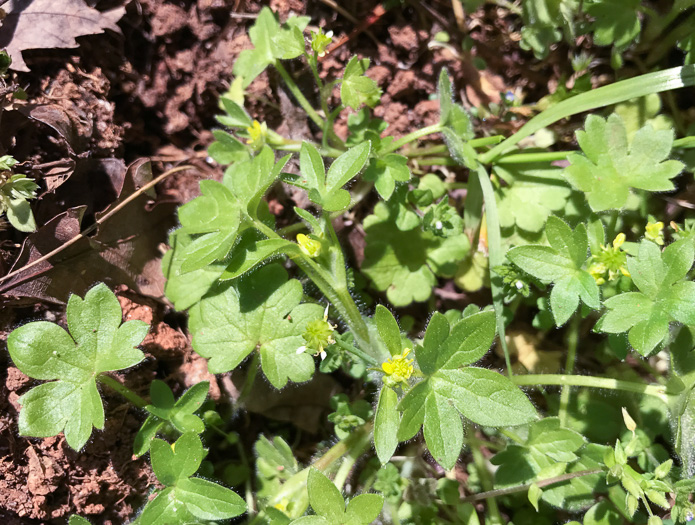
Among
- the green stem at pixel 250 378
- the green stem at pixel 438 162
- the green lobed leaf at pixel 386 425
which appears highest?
the green stem at pixel 438 162

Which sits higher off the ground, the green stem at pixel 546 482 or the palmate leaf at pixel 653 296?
the palmate leaf at pixel 653 296

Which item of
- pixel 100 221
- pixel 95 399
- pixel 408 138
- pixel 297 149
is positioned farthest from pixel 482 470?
pixel 100 221

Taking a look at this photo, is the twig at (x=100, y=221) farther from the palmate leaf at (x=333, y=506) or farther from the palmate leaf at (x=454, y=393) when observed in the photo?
the palmate leaf at (x=454, y=393)

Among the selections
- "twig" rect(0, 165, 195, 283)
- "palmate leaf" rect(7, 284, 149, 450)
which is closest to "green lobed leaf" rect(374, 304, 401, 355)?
"palmate leaf" rect(7, 284, 149, 450)

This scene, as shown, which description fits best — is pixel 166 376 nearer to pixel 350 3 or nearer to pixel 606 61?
pixel 350 3

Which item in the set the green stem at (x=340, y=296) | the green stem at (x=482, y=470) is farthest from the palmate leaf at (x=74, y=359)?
the green stem at (x=482, y=470)

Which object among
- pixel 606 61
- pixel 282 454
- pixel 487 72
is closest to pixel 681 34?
pixel 606 61
